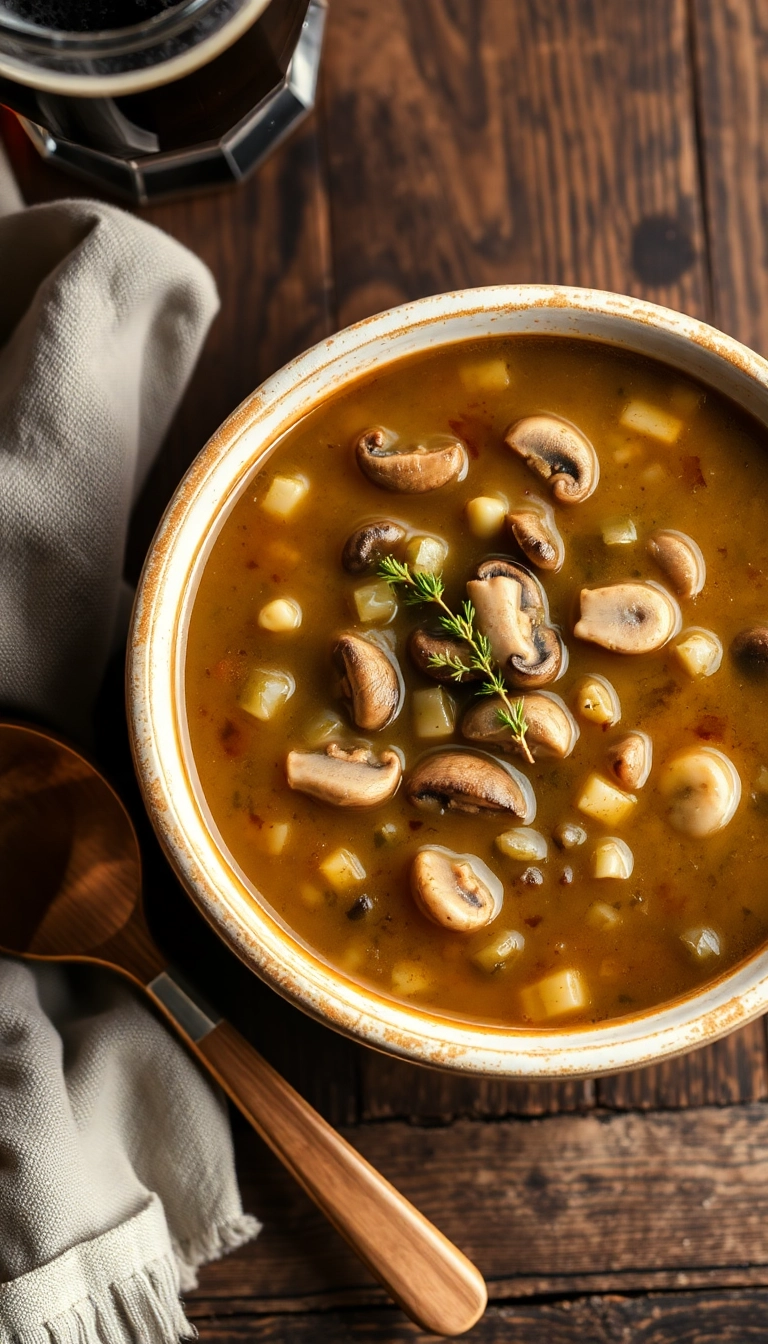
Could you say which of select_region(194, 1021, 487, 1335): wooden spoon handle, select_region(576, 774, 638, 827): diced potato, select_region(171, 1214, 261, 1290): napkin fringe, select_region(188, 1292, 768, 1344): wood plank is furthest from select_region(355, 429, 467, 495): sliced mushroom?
select_region(188, 1292, 768, 1344): wood plank

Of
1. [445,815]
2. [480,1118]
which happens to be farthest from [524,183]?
[480,1118]

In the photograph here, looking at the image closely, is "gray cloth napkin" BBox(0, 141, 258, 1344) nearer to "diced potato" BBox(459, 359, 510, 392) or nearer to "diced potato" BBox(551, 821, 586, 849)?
"diced potato" BBox(459, 359, 510, 392)

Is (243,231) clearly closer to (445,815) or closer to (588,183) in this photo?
(588,183)

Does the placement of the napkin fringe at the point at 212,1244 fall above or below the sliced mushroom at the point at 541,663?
below

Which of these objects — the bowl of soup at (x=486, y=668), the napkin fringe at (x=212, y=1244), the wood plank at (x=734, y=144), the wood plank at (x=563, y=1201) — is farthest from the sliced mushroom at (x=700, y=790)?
the napkin fringe at (x=212, y=1244)

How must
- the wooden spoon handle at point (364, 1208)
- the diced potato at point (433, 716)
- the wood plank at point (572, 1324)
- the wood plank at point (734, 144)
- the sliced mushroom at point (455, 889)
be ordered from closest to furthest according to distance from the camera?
the sliced mushroom at point (455, 889)
the diced potato at point (433, 716)
the wooden spoon handle at point (364, 1208)
the wood plank at point (572, 1324)
the wood plank at point (734, 144)

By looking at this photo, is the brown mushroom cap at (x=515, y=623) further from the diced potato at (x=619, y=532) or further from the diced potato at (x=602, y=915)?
the diced potato at (x=602, y=915)
